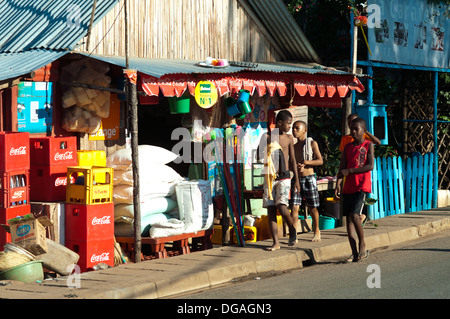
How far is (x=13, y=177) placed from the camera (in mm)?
9531

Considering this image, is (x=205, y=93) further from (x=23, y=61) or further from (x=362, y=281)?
(x=362, y=281)

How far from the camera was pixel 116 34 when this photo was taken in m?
11.6

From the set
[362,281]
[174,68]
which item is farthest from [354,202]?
[174,68]

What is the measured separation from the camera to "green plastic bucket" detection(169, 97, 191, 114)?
11.8 m

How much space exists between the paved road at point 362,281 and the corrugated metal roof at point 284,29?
525 centimetres

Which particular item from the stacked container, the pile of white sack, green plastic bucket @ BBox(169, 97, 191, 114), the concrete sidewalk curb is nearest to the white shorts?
the concrete sidewalk curb

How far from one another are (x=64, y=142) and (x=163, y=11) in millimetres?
3476

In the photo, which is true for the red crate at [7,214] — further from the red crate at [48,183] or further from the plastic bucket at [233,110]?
the plastic bucket at [233,110]

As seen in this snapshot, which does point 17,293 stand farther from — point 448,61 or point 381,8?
point 448,61

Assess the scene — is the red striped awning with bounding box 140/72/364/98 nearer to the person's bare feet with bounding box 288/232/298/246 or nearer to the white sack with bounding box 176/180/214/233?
the white sack with bounding box 176/180/214/233

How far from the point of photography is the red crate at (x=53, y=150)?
32.6 feet

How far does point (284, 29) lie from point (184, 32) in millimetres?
2496

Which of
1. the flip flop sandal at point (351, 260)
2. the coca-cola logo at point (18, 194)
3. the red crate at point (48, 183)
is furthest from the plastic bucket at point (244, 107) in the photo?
the coca-cola logo at point (18, 194)

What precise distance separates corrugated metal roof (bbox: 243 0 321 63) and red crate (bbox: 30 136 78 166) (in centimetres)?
537
